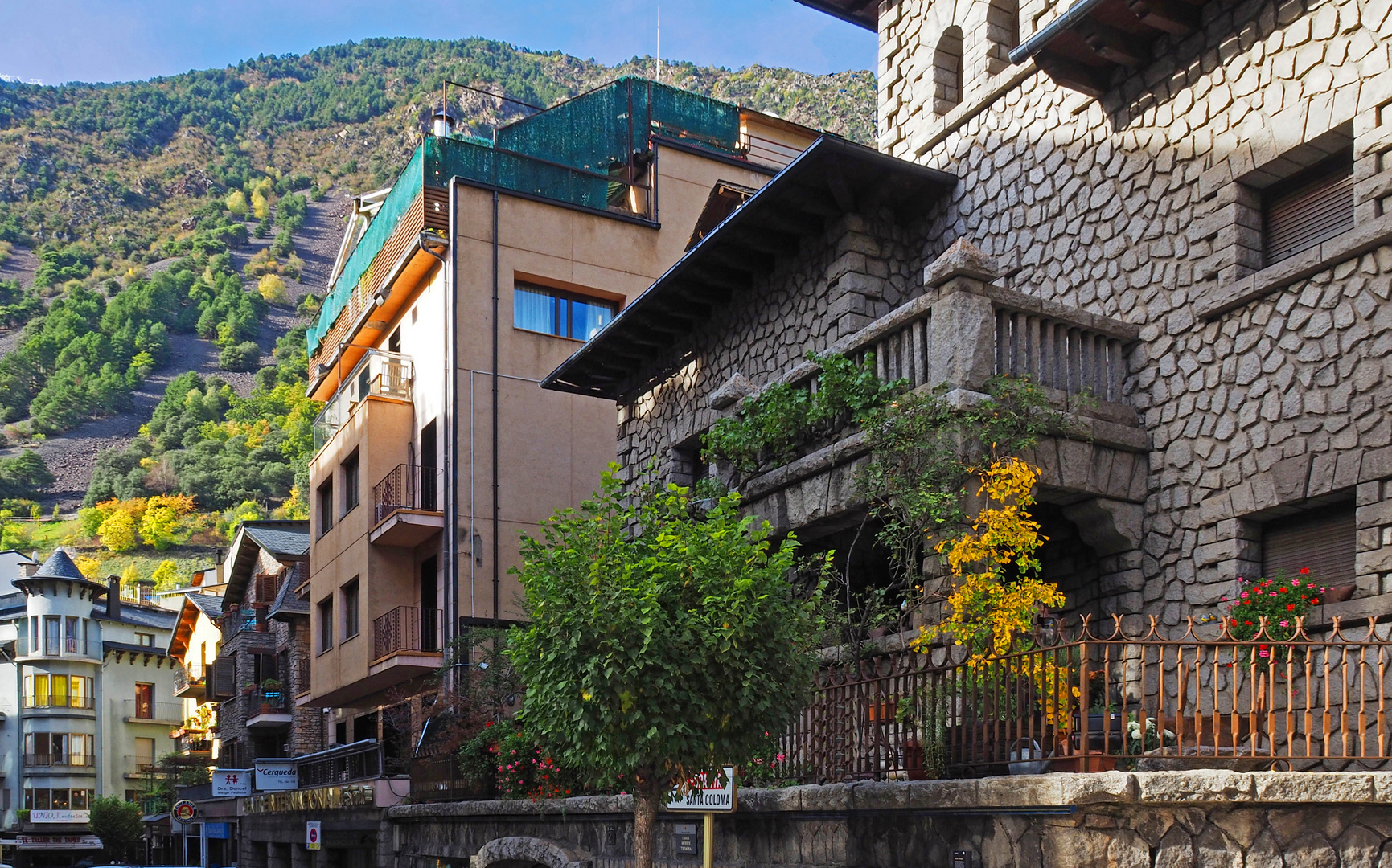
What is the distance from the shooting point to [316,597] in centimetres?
3161

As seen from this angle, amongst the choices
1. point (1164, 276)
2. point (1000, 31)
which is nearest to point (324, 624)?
point (1000, 31)

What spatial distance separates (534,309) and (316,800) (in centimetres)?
1041

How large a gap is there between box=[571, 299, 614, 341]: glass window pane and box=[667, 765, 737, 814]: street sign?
17.8 m

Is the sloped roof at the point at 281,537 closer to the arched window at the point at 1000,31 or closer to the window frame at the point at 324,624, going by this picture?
the window frame at the point at 324,624

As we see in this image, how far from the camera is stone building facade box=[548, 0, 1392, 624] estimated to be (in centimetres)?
1068

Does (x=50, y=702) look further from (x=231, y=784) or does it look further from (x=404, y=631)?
(x=404, y=631)

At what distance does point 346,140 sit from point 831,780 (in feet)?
638

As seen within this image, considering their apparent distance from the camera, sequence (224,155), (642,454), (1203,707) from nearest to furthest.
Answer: (1203,707)
(642,454)
(224,155)

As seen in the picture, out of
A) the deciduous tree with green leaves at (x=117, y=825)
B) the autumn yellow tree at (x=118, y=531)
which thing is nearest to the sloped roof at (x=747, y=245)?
the deciduous tree with green leaves at (x=117, y=825)

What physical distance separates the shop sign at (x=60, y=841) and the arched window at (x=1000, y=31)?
60.5m

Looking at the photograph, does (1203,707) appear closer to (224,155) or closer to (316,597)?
(316,597)

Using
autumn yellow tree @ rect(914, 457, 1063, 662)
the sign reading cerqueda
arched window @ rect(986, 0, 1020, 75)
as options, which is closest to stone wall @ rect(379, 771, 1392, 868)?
autumn yellow tree @ rect(914, 457, 1063, 662)

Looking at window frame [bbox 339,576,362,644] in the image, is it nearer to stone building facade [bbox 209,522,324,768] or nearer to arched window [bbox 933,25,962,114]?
stone building facade [bbox 209,522,324,768]

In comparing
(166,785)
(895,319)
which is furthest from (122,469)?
(895,319)
